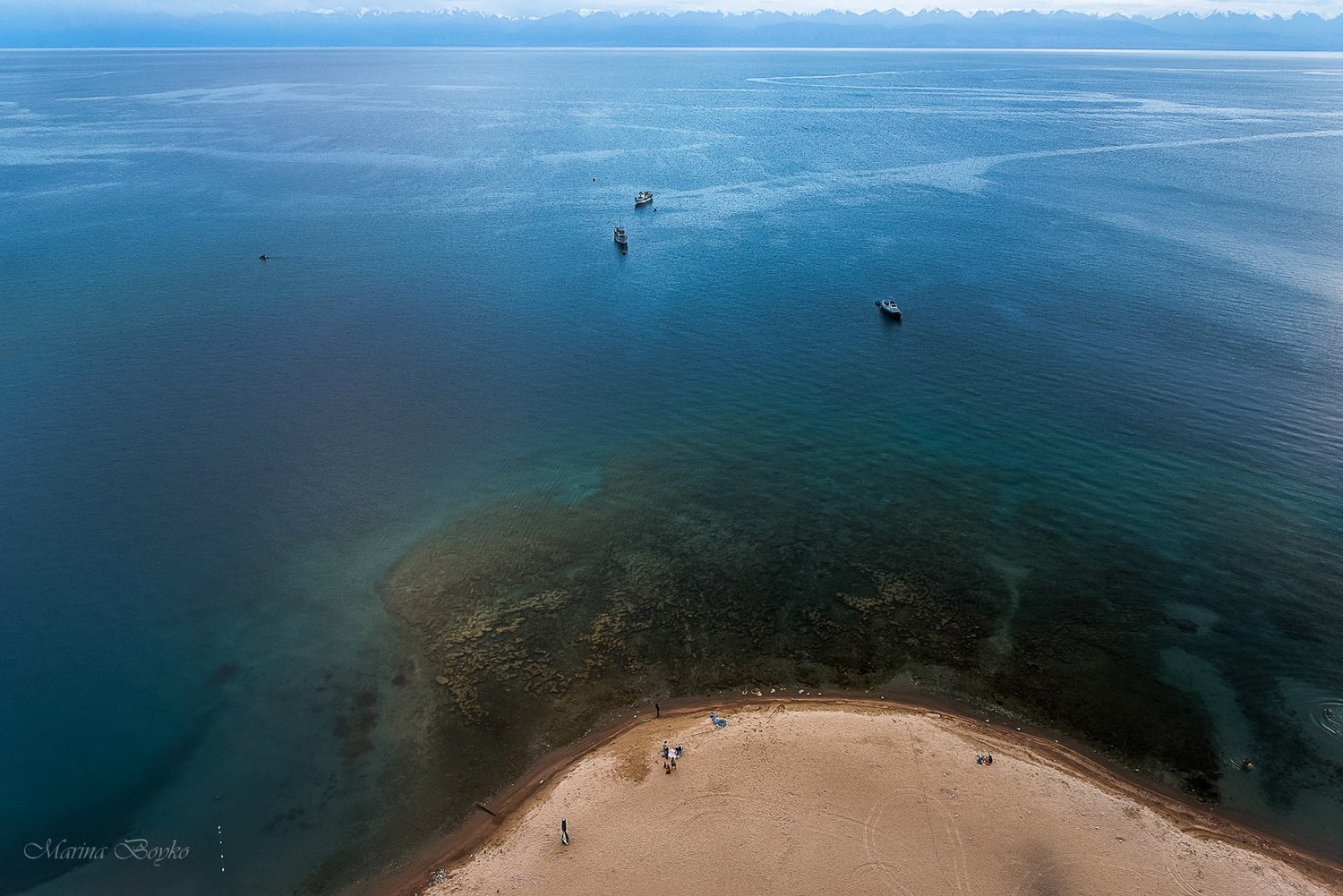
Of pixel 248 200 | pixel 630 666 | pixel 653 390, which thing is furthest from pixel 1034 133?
pixel 630 666

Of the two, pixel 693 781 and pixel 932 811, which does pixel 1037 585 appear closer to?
pixel 932 811
